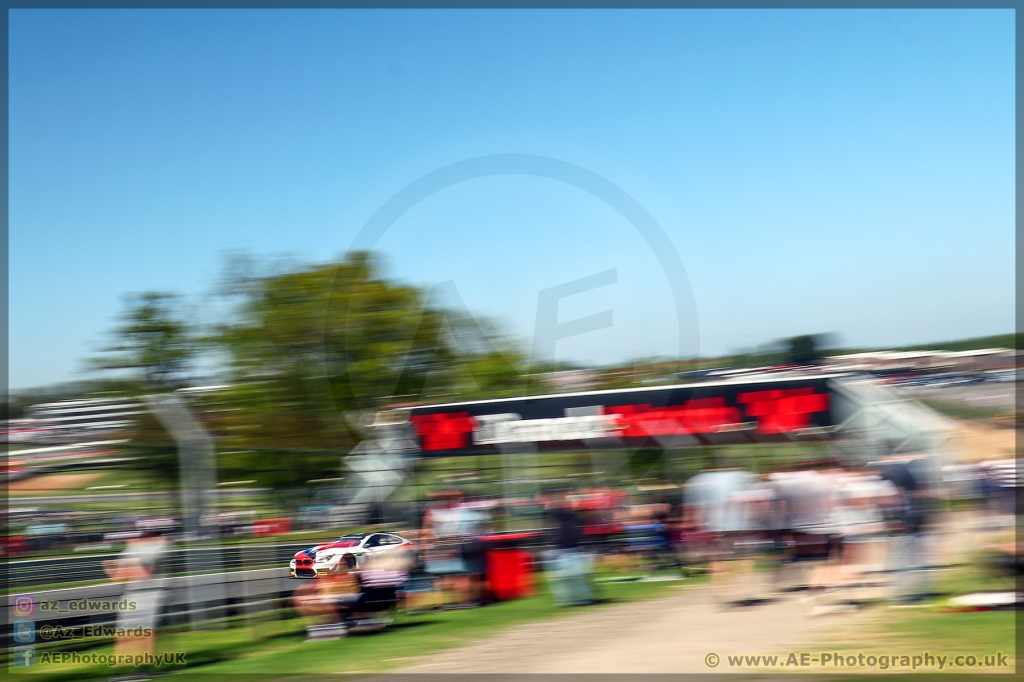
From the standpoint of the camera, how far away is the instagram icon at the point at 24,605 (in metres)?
7.48

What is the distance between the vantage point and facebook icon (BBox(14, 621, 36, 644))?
23.9ft

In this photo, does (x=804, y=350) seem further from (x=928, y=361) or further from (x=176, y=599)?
(x=176, y=599)

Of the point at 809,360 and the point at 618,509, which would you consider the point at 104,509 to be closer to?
the point at 618,509

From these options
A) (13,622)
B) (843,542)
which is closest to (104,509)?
(13,622)

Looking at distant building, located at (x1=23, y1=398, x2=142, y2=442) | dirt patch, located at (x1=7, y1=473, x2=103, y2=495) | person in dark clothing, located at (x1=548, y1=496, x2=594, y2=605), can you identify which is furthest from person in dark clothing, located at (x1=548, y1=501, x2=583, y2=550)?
distant building, located at (x1=23, y1=398, x2=142, y2=442)

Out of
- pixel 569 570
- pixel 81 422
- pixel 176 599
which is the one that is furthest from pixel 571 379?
pixel 176 599

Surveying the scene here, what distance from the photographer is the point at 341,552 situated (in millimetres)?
8250

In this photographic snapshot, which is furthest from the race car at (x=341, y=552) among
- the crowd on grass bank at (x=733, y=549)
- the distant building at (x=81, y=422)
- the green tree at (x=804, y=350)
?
the green tree at (x=804, y=350)

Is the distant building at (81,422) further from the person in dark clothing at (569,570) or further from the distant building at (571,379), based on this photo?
the distant building at (571,379)

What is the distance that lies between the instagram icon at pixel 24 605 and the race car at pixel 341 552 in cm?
232

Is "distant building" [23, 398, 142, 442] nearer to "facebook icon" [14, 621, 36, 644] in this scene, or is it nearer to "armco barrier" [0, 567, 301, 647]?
"armco barrier" [0, 567, 301, 647]

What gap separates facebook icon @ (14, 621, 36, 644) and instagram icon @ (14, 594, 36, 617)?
12 centimetres

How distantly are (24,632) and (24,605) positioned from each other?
0.32 metres

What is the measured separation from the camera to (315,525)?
9.05m
